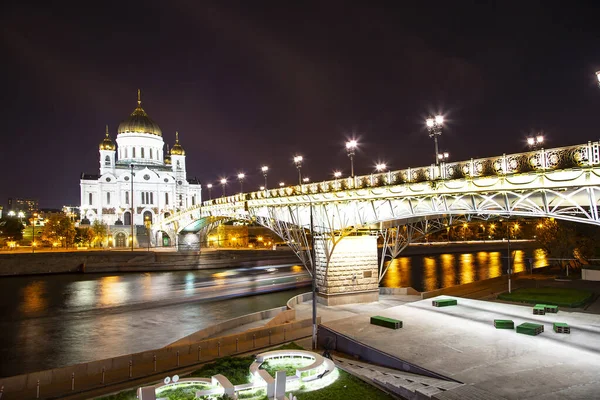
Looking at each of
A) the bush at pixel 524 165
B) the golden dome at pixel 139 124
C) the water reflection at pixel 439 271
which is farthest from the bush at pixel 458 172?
the golden dome at pixel 139 124

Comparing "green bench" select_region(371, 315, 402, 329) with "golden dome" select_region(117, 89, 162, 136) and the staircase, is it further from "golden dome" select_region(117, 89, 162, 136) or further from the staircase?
"golden dome" select_region(117, 89, 162, 136)

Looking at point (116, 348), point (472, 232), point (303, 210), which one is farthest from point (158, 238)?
point (472, 232)

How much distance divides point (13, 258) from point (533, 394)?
57415 mm

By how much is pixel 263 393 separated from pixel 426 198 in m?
13.8

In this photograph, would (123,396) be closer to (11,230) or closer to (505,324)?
(505,324)

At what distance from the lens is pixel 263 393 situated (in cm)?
1337

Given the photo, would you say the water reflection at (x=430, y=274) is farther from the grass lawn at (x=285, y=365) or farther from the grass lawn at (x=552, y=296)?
the grass lawn at (x=285, y=365)

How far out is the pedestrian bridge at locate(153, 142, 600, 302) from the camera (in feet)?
52.2

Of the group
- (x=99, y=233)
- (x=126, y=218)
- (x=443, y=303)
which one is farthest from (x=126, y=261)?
(x=443, y=303)

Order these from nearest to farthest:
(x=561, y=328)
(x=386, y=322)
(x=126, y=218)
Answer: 1. (x=561, y=328)
2. (x=386, y=322)
3. (x=126, y=218)

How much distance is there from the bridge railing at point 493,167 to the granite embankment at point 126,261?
131ft

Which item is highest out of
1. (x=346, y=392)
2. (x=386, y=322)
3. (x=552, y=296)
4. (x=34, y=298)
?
(x=386, y=322)

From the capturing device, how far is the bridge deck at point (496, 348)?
42.7ft

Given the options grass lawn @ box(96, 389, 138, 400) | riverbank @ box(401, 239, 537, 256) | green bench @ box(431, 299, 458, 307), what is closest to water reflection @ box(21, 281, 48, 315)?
grass lawn @ box(96, 389, 138, 400)
